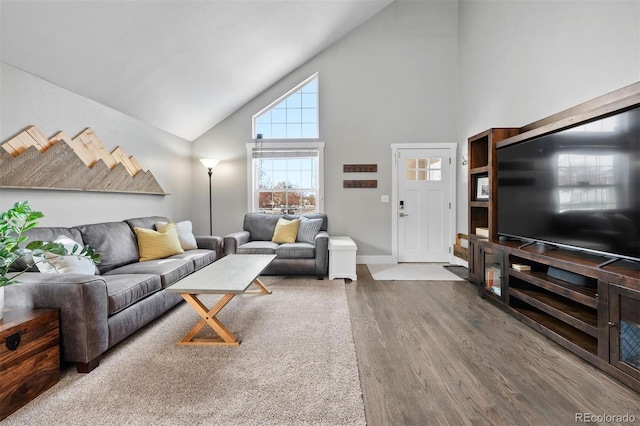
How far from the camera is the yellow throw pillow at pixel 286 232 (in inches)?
162

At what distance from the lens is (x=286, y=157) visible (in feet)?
15.8

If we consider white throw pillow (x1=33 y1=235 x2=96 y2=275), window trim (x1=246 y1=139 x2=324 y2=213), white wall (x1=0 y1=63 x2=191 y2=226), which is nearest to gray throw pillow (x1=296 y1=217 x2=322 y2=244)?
window trim (x1=246 y1=139 x2=324 y2=213)

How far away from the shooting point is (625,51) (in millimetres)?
2076

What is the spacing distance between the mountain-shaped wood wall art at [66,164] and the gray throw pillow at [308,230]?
2077 mm

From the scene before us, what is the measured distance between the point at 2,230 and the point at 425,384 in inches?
88.4

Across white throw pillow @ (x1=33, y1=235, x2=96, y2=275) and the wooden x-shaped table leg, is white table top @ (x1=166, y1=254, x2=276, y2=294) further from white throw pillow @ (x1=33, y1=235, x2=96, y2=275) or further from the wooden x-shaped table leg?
white throw pillow @ (x1=33, y1=235, x2=96, y2=275)

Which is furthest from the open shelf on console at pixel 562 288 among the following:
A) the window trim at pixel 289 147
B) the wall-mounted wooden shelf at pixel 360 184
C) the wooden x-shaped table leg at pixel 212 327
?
the window trim at pixel 289 147

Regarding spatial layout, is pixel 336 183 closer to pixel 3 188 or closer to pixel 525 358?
pixel 525 358

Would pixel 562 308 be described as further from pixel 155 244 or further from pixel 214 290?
pixel 155 244

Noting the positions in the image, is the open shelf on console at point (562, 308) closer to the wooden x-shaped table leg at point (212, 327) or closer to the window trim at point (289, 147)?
the wooden x-shaped table leg at point (212, 327)

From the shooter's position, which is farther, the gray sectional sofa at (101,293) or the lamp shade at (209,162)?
the lamp shade at (209,162)

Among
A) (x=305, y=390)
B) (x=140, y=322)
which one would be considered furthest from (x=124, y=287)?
(x=305, y=390)

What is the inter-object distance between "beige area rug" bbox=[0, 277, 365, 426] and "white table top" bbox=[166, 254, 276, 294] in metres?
0.41

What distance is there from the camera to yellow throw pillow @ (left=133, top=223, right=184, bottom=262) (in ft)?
9.84
